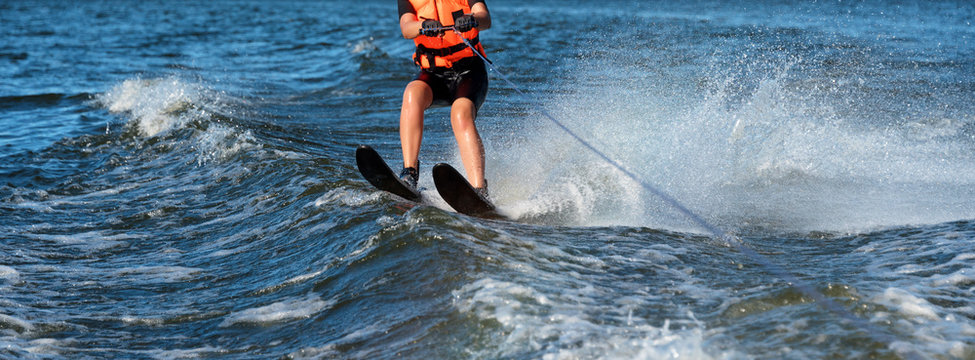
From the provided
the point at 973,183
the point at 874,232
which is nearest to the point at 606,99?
the point at 973,183

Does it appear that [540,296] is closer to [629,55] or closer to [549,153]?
[549,153]

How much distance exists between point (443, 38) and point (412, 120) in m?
0.56

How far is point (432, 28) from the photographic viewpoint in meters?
4.84

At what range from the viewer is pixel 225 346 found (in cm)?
358

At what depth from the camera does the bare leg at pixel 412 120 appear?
505cm

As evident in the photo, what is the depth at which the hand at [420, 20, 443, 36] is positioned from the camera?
15.9ft

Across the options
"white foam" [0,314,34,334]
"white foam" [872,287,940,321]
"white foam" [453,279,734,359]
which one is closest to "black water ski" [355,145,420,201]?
Answer: "white foam" [453,279,734,359]

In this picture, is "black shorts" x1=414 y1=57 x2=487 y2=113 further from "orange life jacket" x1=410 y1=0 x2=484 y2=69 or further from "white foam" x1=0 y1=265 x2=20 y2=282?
"white foam" x1=0 y1=265 x2=20 y2=282

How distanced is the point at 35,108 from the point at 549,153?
26.8 ft

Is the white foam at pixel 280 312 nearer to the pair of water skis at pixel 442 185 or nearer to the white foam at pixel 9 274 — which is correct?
the pair of water skis at pixel 442 185

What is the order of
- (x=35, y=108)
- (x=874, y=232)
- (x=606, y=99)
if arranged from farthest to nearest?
1. (x=35, y=108)
2. (x=606, y=99)
3. (x=874, y=232)

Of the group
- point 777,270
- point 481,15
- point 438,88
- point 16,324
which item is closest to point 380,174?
point 438,88

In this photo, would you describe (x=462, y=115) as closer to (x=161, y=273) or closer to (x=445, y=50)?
(x=445, y=50)

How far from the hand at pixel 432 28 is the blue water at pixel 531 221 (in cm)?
99
